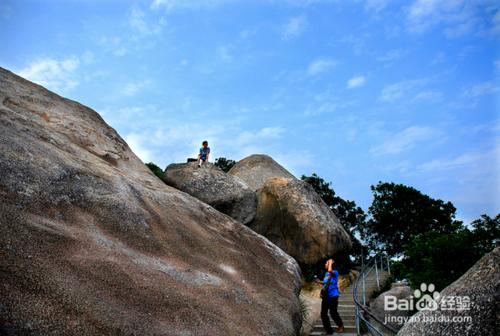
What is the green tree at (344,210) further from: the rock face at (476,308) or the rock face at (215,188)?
the rock face at (476,308)

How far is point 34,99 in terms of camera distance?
32.6 ft

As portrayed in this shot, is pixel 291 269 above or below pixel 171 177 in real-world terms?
below

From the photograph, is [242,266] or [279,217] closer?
[242,266]

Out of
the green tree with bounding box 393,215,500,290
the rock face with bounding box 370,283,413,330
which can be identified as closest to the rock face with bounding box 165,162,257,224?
the rock face with bounding box 370,283,413,330

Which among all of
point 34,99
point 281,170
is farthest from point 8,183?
point 281,170

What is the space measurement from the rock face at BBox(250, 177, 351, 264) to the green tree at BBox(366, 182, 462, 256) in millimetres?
19413

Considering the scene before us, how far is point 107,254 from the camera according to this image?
5.69m

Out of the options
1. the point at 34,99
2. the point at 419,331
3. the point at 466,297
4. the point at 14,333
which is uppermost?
the point at 34,99

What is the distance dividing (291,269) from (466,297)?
6.72 metres

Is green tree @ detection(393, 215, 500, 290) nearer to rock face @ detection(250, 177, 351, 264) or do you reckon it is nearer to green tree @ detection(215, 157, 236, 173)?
rock face @ detection(250, 177, 351, 264)

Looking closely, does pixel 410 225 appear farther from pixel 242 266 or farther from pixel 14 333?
pixel 14 333

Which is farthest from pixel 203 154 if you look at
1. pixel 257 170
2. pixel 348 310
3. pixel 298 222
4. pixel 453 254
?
pixel 453 254

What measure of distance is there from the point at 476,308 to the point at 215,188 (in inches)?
457

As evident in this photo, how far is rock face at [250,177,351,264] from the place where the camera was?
1538 centimetres
